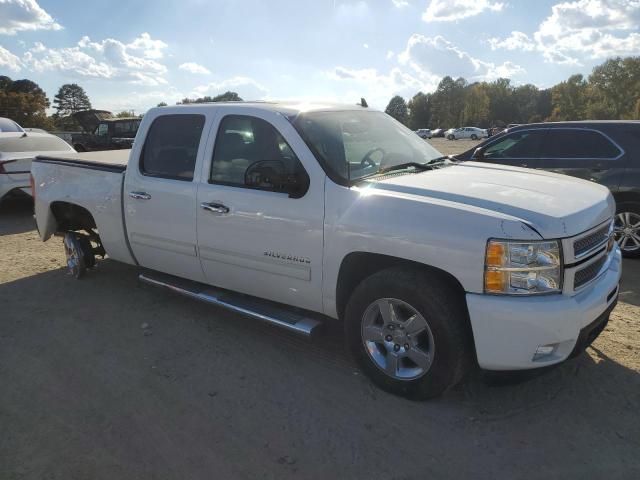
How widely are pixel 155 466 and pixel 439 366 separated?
1.71 m

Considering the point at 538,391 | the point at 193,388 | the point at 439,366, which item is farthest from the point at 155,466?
the point at 538,391

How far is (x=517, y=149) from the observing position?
7352 millimetres

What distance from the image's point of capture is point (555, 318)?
2.80 m

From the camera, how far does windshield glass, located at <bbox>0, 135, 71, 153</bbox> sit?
978 centimetres

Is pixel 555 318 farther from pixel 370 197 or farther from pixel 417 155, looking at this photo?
pixel 417 155

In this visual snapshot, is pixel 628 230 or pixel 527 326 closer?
pixel 527 326

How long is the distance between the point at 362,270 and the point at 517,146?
481cm

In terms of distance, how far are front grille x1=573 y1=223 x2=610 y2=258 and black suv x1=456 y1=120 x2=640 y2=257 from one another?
3.10 m

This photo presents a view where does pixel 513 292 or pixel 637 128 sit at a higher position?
pixel 637 128

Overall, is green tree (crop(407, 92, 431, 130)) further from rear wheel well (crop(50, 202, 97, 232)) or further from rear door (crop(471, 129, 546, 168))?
rear wheel well (crop(50, 202, 97, 232))

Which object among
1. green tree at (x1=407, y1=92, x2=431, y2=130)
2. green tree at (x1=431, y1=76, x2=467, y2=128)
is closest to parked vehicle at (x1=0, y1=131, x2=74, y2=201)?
green tree at (x1=431, y1=76, x2=467, y2=128)

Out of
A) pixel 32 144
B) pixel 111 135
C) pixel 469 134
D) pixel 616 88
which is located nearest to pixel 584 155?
pixel 32 144

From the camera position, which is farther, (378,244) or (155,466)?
(378,244)

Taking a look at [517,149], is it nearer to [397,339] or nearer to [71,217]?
[397,339]
